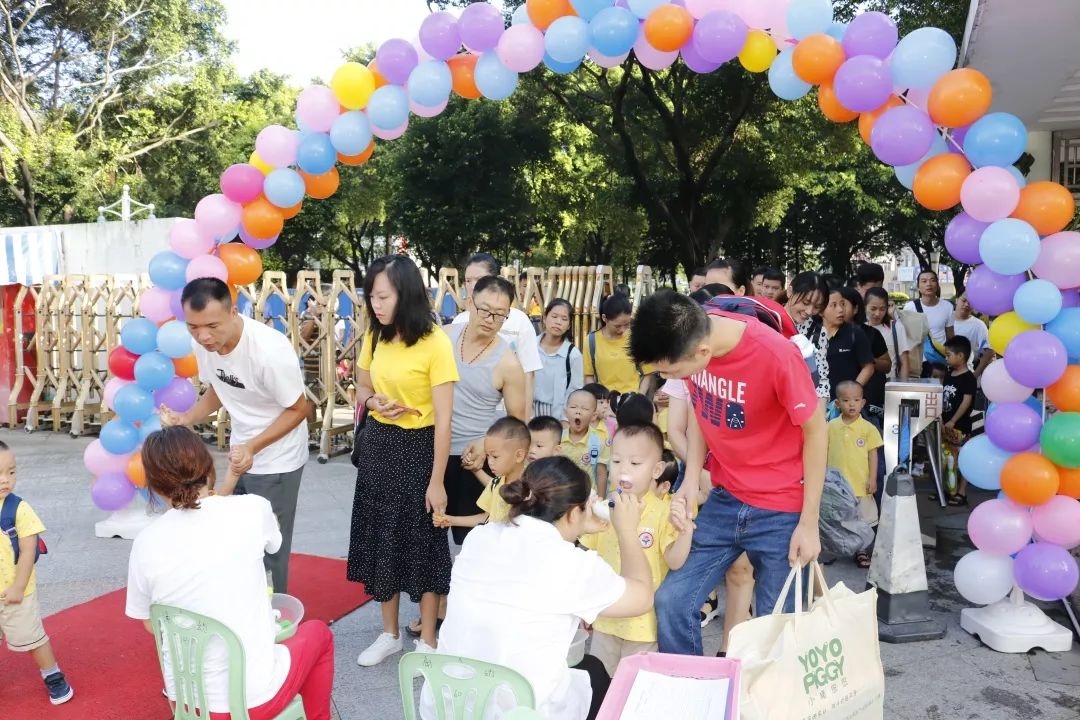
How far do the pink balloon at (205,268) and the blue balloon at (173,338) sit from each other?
0.35 m

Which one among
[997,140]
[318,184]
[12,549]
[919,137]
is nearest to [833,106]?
[919,137]

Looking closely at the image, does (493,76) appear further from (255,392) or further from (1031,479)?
(1031,479)

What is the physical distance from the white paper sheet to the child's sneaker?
8.57 ft

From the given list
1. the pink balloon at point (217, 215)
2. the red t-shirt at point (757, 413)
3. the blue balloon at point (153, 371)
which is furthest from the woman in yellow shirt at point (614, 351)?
the blue balloon at point (153, 371)

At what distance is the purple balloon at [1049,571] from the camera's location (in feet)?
11.9

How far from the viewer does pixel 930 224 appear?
2344 centimetres

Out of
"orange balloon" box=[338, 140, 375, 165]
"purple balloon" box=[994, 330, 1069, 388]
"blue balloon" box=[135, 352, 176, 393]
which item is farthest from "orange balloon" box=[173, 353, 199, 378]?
"purple balloon" box=[994, 330, 1069, 388]

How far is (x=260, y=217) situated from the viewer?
4906 mm

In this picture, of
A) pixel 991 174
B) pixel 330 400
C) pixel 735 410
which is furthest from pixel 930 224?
pixel 735 410

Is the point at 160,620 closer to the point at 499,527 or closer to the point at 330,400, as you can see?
the point at 499,527

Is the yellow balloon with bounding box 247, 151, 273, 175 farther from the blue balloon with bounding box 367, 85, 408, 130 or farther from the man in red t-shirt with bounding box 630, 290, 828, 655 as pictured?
the man in red t-shirt with bounding box 630, 290, 828, 655

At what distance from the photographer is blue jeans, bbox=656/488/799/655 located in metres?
2.69

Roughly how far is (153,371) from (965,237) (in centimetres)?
447

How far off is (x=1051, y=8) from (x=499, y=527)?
4.46 metres
